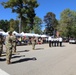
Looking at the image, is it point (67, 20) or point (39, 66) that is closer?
point (39, 66)

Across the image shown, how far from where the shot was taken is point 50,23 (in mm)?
124375

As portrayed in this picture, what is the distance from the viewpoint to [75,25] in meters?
89.8

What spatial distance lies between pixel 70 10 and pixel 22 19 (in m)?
37.7

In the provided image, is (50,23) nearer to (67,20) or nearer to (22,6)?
(67,20)

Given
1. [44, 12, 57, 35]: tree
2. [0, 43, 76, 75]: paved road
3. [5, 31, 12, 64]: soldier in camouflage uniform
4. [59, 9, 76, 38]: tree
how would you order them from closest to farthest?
[0, 43, 76, 75]: paved road < [5, 31, 12, 64]: soldier in camouflage uniform < [59, 9, 76, 38]: tree < [44, 12, 57, 35]: tree

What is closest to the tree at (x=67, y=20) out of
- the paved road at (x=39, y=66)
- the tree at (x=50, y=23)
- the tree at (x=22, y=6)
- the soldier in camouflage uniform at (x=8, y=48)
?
the tree at (x=50, y=23)

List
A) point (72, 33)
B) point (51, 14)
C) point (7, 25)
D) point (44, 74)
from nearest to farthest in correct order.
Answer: point (44, 74) < point (72, 33) < point (51, 14) < point (7, 25)

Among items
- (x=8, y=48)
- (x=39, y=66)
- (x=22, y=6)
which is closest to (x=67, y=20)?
(x=22, y=6)

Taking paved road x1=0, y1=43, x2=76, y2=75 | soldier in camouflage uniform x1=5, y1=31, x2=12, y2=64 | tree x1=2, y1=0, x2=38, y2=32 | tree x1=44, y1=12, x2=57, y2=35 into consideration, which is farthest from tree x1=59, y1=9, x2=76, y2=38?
soldier in camouflage uniform x1=5, y1=31, x2=12, y2=64

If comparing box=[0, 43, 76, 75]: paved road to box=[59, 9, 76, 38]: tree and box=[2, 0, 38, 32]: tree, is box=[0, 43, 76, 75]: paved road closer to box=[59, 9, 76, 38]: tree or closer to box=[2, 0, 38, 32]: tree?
box=[2, 0, 38, 32]: tree

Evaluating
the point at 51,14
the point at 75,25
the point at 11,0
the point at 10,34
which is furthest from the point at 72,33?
the point at 10,34

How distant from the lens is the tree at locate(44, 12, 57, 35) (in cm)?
12065

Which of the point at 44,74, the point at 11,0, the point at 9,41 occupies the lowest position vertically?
the point at 44,74

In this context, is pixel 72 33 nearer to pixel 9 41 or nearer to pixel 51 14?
pixel 51 14
